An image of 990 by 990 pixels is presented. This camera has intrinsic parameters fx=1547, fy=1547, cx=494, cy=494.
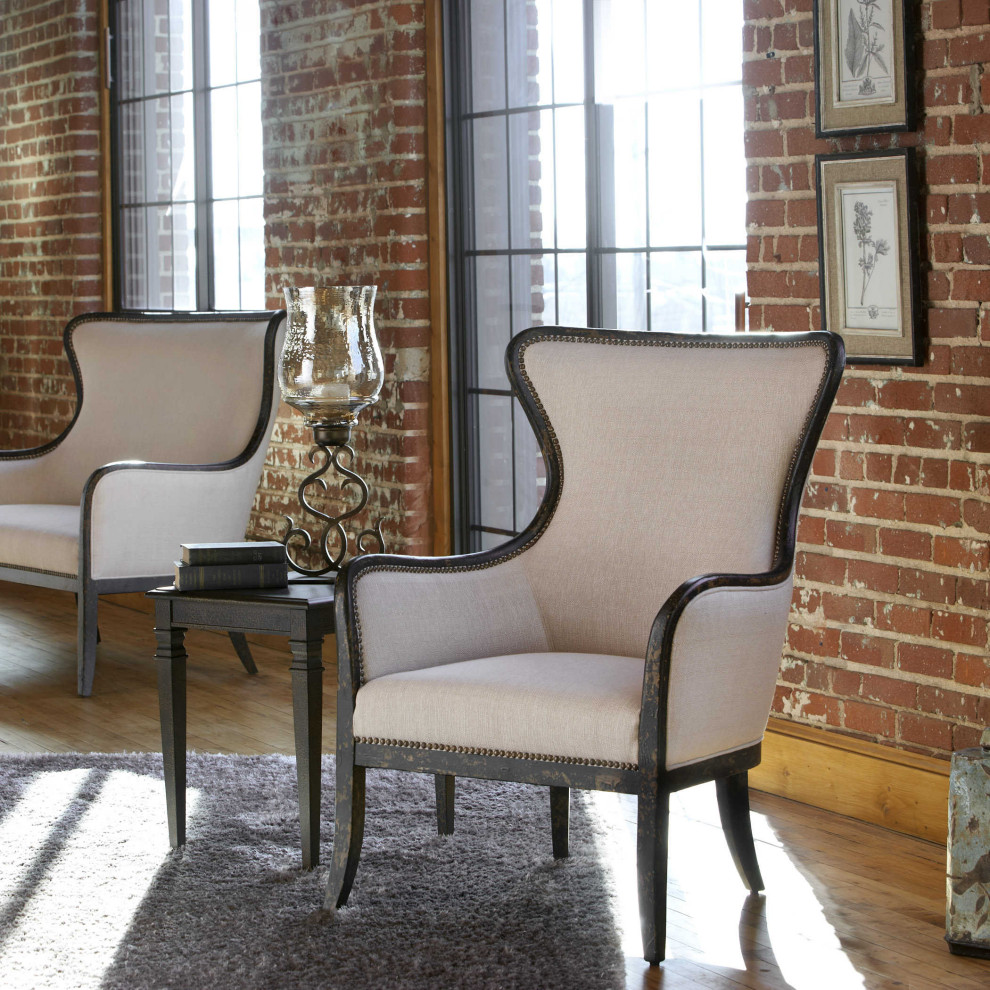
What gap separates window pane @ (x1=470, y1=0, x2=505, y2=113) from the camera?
450 cm

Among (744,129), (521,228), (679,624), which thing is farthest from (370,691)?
(521,228)

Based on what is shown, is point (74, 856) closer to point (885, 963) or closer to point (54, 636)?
point (885, 963)

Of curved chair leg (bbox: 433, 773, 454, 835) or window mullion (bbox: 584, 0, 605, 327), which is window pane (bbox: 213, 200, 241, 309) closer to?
window mullion (bbox: 584, 0, 605, 327)

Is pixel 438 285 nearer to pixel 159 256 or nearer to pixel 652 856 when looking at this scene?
pixel 159 256

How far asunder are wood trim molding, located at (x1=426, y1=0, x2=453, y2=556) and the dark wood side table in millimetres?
1766

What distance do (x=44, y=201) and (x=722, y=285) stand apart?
374cm

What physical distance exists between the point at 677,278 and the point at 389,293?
3.86ft

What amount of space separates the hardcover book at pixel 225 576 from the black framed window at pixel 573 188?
1434 millimetres

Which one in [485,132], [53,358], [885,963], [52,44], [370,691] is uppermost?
[52,44]

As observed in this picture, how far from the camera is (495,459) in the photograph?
15.3ft

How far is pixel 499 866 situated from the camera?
2900 mm

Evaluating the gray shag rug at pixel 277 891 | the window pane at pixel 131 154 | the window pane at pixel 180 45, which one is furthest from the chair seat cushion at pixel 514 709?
the window pane at pixel 131 154

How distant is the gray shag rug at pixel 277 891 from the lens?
2447 millimetres

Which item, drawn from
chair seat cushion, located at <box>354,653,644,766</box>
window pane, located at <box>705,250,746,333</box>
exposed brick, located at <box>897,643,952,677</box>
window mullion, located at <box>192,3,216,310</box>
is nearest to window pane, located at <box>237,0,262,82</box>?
window mullion, located at <box>192,3,216,310</box>
